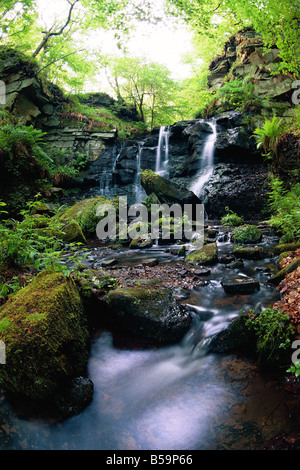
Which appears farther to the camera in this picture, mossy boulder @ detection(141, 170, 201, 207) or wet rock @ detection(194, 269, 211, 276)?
mossy boulder @ detection(141, 170, 201, 207)

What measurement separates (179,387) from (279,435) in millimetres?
821

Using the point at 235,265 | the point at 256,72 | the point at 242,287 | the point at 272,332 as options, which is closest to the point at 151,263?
the point at 235,265

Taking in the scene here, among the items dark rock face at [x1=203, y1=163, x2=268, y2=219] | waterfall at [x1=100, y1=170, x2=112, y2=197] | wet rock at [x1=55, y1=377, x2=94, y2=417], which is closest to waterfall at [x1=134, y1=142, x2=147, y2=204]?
waterfall at [x1=100, y1=170, x2=112, y2=197]

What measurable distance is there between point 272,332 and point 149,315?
49.0 inches

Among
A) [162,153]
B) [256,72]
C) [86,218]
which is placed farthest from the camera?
[162,153]

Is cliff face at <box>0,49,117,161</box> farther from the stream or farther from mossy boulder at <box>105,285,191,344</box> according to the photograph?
the stream

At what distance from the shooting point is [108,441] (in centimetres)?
170

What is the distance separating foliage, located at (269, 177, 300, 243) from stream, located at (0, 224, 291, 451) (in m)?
3.51

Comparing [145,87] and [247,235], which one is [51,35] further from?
[247,235]

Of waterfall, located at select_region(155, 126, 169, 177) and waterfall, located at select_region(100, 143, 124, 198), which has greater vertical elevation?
waterfall, located at select_region(155, 126, 169, 177)

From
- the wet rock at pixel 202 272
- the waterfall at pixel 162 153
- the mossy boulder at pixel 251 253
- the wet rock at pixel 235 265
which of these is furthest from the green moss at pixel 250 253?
the waterfall at pixel 162 153

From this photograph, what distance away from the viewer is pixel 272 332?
7.42ft

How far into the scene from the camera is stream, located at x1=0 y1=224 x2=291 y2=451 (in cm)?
165

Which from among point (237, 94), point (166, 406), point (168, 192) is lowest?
point (166, 406)
